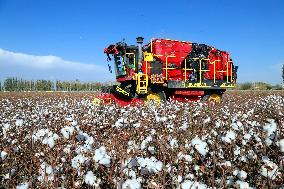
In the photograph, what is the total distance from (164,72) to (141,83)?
6.02 ft

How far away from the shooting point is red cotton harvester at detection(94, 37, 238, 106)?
743 inches

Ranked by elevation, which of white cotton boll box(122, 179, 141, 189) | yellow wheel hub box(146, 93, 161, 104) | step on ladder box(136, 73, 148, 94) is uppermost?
step on ladder box(136, 73, 148, 94)

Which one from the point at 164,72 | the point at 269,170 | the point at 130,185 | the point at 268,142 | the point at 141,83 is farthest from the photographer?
the point at 164,72

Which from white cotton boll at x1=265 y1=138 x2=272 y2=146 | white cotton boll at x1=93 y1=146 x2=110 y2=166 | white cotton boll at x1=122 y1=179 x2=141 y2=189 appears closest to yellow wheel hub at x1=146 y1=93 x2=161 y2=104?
white cotton boll at x1=265 y1=138 x2=272 y2=146

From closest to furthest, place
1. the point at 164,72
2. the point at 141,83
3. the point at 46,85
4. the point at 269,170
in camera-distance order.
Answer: the point at 269,170 < the point at 141,83 < the point at 164,72 < the point at 46,85

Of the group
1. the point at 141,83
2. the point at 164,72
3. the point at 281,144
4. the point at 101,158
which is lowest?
the point at 101,158

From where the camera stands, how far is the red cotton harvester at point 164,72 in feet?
61.9

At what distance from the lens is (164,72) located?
20000mm

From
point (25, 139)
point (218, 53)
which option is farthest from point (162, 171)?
point (218, 53)

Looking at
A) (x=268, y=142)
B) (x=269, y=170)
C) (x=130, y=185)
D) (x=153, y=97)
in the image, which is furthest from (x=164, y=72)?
(x=130, y=185)

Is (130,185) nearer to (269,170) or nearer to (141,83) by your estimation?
(269,170)

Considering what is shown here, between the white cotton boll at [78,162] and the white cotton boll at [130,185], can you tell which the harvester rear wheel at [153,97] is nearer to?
the white cotton boll at [78,162]

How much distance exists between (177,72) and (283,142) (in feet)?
56.1

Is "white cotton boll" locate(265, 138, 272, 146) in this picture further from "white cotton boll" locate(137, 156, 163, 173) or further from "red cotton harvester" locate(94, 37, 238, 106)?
"red cotton harvester" locate(94, 37, 238, 106)
